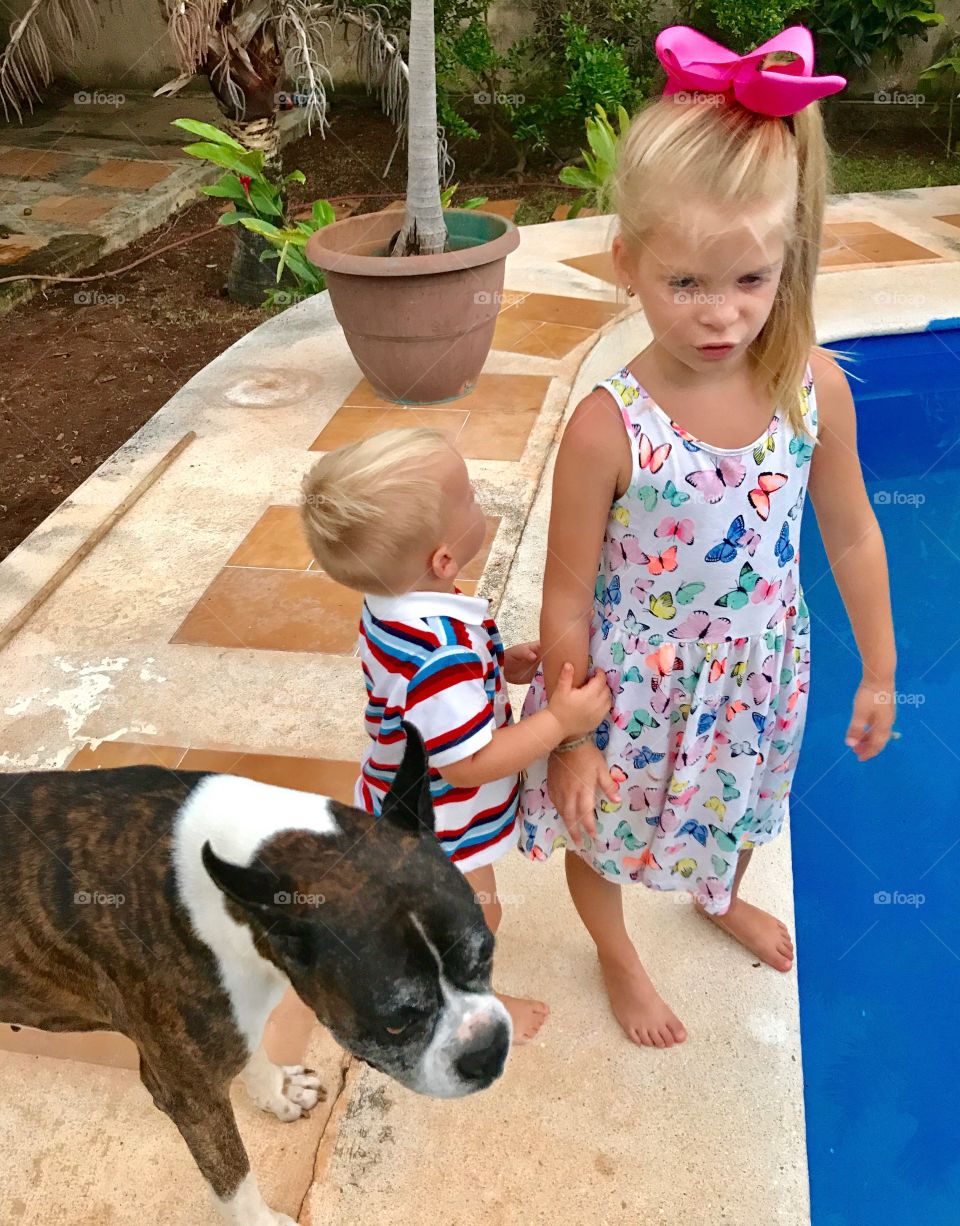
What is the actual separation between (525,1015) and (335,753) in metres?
0.98

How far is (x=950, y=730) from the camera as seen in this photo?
357cm

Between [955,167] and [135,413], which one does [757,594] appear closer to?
[135,413]

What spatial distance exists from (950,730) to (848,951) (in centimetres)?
116

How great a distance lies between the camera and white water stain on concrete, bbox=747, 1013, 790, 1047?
85.4 inches

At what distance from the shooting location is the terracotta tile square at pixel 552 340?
17.1ft

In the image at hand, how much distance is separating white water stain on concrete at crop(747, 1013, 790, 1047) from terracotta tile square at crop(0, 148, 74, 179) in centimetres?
821

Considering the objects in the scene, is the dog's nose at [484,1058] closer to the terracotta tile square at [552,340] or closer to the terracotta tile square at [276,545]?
the terracotta tile square at [276,545]

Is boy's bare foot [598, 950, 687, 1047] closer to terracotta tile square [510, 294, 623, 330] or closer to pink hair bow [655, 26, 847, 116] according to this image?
pink hair bow [655, 26, 847, 116]

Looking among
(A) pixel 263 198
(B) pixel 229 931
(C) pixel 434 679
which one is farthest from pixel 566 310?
(B) pixel 229 931

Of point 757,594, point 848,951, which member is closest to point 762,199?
point 757,594

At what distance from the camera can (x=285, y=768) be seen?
284 centimetres

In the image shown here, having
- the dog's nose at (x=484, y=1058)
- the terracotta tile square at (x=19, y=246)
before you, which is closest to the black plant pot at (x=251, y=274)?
the terracotta tile square at (x=19, y=246)

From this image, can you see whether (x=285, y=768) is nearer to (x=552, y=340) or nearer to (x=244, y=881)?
(x=244, y=881)

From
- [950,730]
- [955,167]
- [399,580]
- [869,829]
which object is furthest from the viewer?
[955,167]
